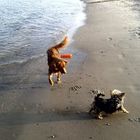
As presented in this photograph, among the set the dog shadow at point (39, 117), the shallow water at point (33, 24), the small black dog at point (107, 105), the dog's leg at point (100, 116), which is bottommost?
the shallow water at point (33, 24)

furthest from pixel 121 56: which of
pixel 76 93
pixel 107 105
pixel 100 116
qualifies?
pixel 100 116

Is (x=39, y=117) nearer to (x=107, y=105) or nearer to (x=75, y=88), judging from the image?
(x=107, y=105)

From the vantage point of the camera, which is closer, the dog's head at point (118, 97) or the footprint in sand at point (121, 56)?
the dog's head at point (118, 97)

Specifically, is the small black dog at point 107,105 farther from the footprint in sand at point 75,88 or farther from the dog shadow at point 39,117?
the footprint in sand at point 75,88

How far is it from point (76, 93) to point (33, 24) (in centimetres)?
876

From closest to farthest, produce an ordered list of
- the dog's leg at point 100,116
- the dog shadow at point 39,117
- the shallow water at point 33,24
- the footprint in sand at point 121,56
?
the dog's leg at point 100,116 → the dog shadow at point 39,117 → the footprint in sand at point 121,56 → the shallow water at point 33,24

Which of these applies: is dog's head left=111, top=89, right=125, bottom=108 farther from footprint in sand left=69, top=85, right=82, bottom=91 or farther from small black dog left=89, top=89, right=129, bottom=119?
footprint in sand left=69, top=85, right=82, bottom=91

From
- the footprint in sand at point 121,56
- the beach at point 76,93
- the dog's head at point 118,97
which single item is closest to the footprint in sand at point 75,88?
the beach at point 76,93

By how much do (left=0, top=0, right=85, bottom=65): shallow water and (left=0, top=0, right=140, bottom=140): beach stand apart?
1115 mm

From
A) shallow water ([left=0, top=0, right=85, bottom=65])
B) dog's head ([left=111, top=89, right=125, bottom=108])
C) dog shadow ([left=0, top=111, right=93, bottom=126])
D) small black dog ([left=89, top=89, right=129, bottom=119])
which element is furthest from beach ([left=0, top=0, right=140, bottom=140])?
shallow water ([left=0, top=0, right=85, bottom=65])

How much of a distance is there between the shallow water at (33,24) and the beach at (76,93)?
111 cm

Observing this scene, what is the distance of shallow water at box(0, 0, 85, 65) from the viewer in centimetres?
1180

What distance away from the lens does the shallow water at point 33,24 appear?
38.7 ft

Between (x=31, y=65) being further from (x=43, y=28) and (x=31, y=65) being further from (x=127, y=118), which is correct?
(x=43, y=28)
